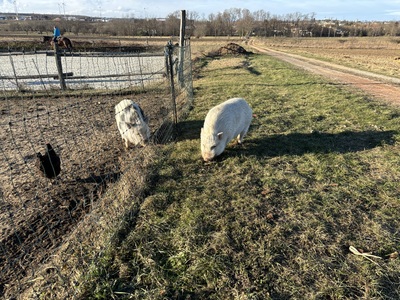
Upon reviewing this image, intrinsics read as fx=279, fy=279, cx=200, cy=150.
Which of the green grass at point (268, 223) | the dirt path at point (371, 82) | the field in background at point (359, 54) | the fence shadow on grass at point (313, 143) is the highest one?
the field in background at point (359, 54)

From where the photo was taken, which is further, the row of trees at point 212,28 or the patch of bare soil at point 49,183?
the row of trees at point 212,28

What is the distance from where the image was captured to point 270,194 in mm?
4594

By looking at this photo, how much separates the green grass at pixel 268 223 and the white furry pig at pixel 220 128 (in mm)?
338

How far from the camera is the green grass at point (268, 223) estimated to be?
304 centimetres

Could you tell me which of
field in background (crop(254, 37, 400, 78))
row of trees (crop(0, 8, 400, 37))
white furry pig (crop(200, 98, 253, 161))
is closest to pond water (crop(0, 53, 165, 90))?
white furry pig (crop(200, 98, 253, 161))

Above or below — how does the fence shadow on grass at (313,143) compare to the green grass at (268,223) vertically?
above

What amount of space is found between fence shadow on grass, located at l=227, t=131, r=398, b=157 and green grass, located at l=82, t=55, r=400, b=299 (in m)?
0.02

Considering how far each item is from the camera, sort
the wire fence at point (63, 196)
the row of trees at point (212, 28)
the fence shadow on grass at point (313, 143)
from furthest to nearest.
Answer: the row of trees at point (212, 28), the fence shadow on grass at point (313, 143), the wire fence at point (63, 196)

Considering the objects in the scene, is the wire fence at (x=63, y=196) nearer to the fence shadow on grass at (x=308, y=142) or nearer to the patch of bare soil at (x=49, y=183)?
the patch of bare soil at (x=49, y=183)

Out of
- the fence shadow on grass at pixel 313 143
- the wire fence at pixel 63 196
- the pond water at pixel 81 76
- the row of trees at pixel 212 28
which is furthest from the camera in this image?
the row of trees at pixel 212 28

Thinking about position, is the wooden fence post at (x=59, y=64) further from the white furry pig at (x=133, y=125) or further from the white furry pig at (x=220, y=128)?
the white furry pig at (x=220, y=128)

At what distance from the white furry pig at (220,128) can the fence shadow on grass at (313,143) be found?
0.54 metres

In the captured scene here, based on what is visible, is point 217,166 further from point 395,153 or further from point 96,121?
point 96,121

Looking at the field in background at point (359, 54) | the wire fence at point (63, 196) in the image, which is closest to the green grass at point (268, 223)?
the wire fence at point (63, 196)
